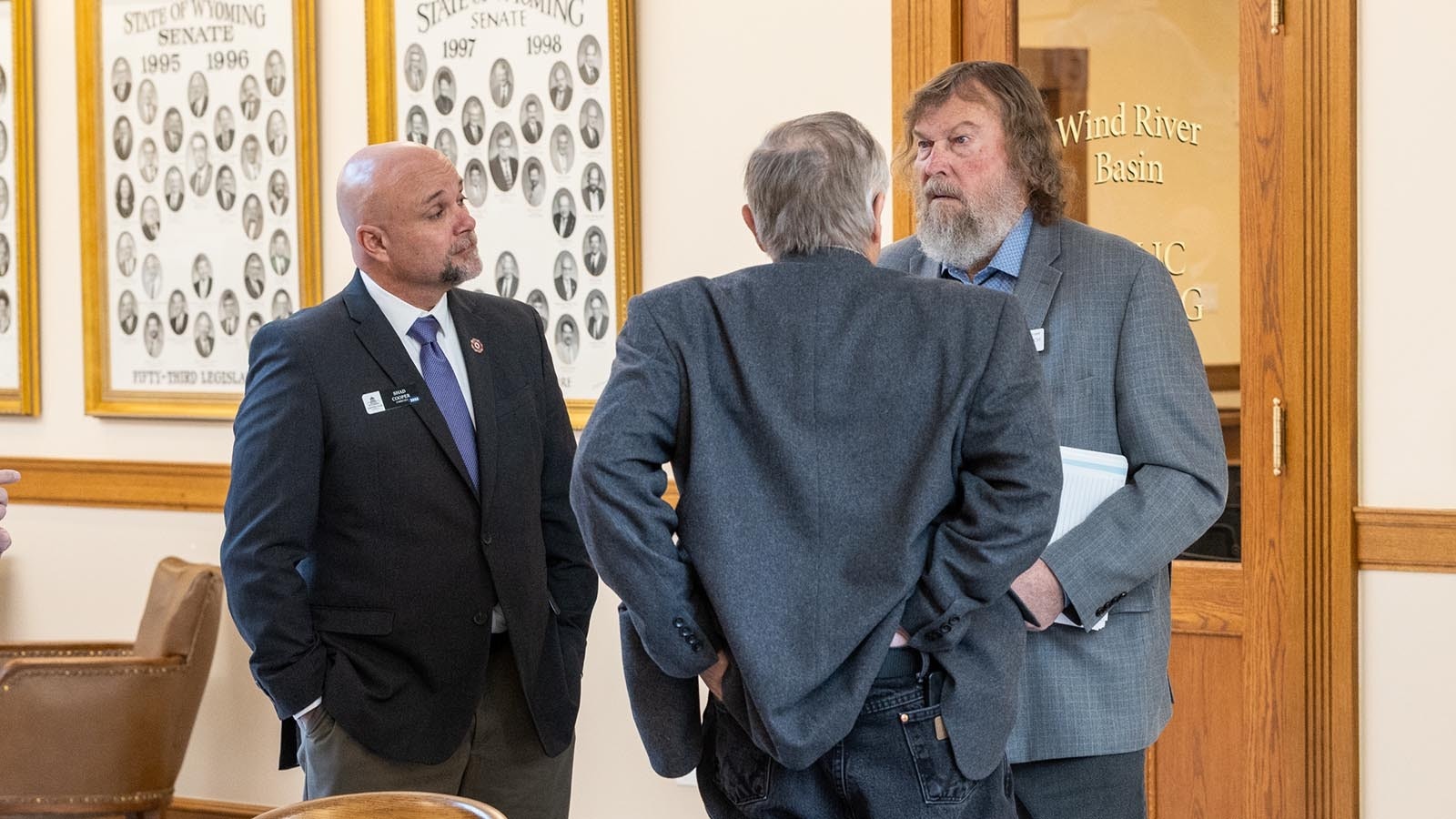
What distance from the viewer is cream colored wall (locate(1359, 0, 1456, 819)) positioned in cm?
348

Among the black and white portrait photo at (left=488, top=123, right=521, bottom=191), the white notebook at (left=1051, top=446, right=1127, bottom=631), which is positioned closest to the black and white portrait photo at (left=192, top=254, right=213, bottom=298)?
the black and white portrait photo at (left=488, top=123, right=521, bottom=191)

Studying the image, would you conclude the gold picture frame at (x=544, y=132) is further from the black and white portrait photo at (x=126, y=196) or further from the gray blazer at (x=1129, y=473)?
the gray blazer at (x=1129, y=473)

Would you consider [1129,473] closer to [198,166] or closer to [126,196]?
[198,166]

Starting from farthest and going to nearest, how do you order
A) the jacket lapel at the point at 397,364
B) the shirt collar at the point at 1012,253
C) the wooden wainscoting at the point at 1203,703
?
the wooden wainscoting at the point at 1203,703 < the jacket lapel at the point at 397,364 < the shirt collar at the point at 1012,253

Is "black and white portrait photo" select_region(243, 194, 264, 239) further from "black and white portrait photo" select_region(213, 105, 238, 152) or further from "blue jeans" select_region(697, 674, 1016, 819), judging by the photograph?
"blue jeans" select_region(697, 674, 1016, 819)

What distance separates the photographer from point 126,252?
5035mm

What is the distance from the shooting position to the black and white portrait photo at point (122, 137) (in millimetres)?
5012

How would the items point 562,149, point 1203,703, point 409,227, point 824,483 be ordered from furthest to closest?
1. point 562,149
2. point 1203,703
3. point 409,227
4. point 824,483

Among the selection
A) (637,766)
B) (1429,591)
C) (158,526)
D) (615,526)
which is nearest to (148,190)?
(158,526)

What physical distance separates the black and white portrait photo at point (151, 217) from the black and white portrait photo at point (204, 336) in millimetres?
332

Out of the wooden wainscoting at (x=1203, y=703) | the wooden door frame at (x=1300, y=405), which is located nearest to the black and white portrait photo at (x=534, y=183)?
the wooden door frame at (x=1300, y=405)

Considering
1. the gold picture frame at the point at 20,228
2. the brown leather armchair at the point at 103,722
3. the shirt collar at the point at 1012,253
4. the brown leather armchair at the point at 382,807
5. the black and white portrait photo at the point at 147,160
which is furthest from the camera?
the gold picture frame at the point at 20,228

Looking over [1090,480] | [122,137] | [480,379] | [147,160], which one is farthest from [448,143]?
[1090,480]

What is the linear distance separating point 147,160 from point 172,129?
14 cm
